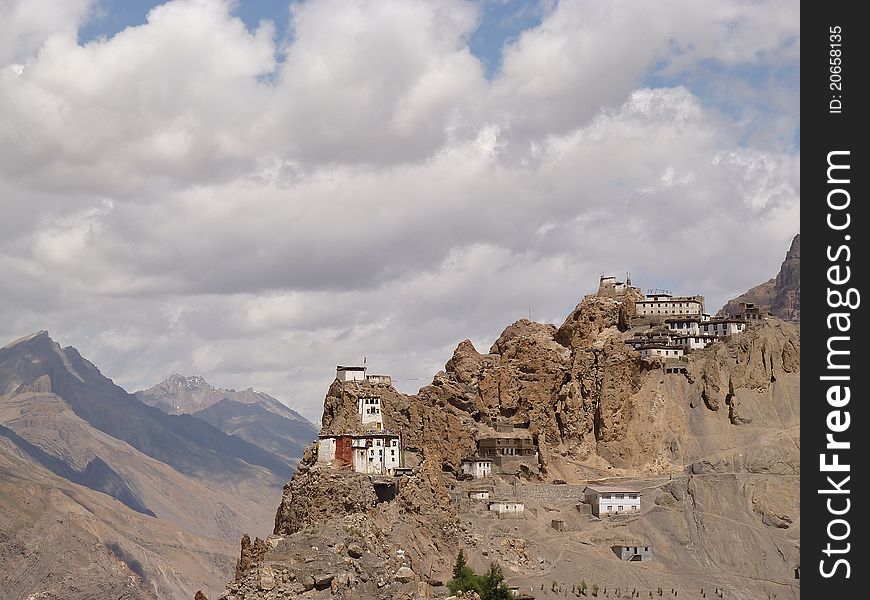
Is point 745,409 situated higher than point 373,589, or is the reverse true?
point 745,409

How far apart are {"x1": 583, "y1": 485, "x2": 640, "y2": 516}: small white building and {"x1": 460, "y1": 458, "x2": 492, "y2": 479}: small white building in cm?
1304

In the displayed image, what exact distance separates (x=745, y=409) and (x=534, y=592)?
5975cm

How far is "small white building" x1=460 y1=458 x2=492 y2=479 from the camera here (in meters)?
171

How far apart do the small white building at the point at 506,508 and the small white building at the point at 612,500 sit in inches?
373

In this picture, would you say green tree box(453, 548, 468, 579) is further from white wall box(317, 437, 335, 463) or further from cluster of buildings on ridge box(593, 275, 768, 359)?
cluster of buildings on ridge box(593, 275, 768, 359)

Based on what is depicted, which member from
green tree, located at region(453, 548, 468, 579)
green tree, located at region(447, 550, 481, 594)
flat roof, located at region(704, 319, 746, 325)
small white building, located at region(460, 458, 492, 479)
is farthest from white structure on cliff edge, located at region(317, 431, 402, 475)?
flat roof, located at region(704, 319, 746, 325)

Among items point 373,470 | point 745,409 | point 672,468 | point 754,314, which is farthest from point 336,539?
point 754,314

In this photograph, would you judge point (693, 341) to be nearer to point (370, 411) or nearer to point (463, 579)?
point (370, 411)

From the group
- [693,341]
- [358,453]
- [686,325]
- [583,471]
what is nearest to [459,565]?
[358,453]

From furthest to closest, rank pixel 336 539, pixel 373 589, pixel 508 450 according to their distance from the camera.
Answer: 1. pixel 508 450
2. pixel 336 539
3. pixel 373 589

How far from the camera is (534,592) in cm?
13725

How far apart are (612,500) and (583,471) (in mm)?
13078
